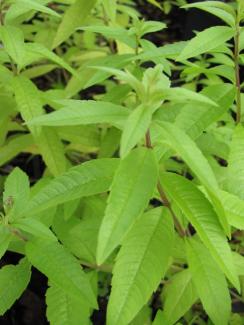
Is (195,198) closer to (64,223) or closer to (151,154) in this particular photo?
(151,154)

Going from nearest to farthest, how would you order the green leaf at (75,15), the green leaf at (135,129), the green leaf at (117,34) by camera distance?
the green leaf at (135,129), the green leaf at (117,34), the green leaf at (75,15)

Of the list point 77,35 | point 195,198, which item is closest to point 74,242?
point 195,198

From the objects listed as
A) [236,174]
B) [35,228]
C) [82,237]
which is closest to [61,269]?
[35,228]

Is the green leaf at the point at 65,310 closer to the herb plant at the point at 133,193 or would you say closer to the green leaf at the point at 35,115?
the herb plant at the point at 133,193

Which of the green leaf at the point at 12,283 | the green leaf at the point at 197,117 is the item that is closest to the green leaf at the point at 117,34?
the green leaf at the point at 197,117

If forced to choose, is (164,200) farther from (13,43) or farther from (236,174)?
(13,43)

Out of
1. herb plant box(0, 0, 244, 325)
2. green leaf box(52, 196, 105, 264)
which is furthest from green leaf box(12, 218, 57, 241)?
green leaf box(52, 196, 105, 264)
